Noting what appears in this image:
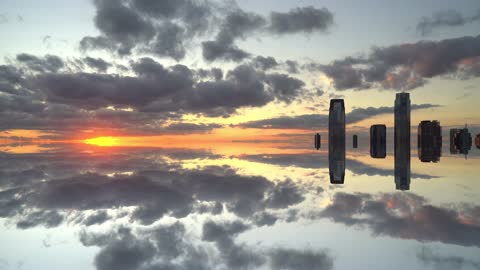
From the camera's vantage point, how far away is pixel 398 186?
187m
